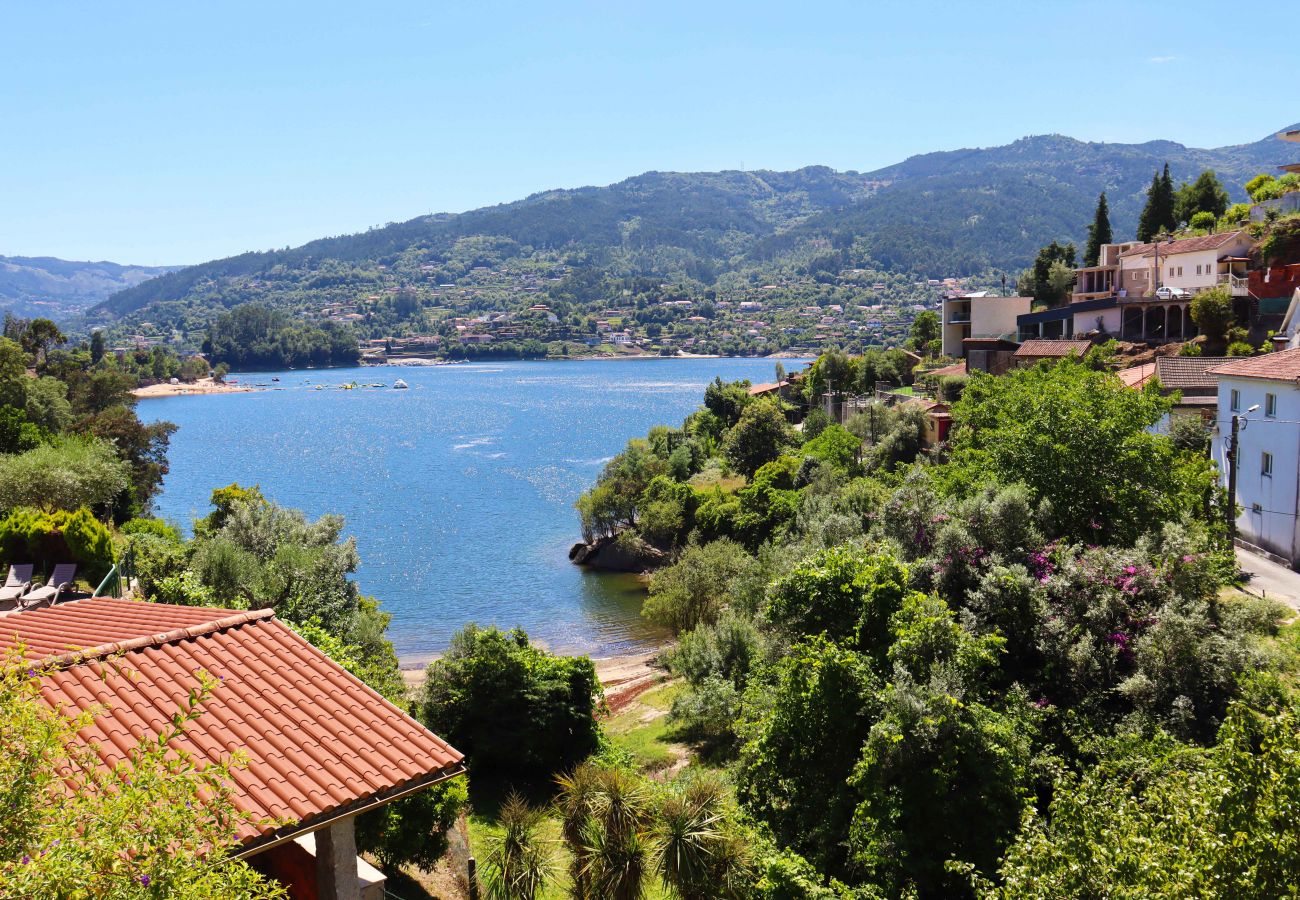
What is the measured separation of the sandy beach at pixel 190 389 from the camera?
175 m

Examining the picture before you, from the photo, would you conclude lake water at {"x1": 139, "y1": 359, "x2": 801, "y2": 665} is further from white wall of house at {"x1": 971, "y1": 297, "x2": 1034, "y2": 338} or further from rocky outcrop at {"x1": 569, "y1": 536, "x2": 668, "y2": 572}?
white wall of house at {"x1": 971, "y1": 297, "x2": 1034, "y2": 338}

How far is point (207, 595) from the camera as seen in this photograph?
22172mm

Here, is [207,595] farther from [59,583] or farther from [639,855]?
[639,855]

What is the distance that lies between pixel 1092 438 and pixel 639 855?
15125mm

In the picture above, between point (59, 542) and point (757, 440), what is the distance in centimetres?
3717

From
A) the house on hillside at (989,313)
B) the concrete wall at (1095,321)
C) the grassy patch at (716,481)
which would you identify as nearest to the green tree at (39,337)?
the grassy patch at (716,481)

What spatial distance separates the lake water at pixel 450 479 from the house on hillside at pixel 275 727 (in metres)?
31.5

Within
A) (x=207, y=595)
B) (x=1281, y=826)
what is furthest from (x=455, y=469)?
→ (x=1281, y=826)

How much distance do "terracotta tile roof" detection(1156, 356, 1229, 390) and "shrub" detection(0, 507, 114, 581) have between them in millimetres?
35114

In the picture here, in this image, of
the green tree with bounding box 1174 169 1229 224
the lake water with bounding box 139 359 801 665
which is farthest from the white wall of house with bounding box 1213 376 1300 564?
the green tree with bounding box 1174 169 1229 224

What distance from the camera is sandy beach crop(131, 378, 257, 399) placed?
175375 millimetres

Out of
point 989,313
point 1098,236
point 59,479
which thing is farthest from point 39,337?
point 1098,236

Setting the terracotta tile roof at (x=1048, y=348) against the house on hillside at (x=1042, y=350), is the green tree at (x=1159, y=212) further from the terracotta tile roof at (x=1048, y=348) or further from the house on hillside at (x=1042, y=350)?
the house on hillside at (x=1042, y=350)

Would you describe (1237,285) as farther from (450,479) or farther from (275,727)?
(450,479)
